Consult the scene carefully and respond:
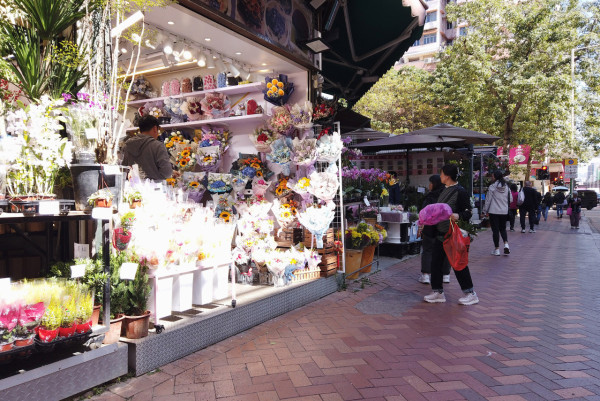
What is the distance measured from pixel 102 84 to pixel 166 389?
7.52ft

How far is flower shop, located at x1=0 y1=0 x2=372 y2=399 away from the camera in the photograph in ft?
8.55

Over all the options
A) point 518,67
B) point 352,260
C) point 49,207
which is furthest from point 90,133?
point 518,67

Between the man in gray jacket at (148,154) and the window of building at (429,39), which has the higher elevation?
the window of building at (429,39)

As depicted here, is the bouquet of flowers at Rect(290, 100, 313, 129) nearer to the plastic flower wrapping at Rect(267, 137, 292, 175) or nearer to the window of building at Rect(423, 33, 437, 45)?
the plastic flower wrapping at Rect(267, 137, 292, 175)

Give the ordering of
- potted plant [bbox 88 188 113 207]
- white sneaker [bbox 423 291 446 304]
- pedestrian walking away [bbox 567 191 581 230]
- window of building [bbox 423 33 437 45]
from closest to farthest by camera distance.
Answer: potted plant [bbox 88 188 113 207] → white sneaker [bbox 423 291 446 304] → pedestrian walking away [bbox 567 191 581 230] → window of building [bbox 423 33 437 45]

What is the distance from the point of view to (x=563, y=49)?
18734 millimetres

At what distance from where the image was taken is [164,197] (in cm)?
356

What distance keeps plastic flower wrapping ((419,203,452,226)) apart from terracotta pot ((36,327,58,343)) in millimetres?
4050

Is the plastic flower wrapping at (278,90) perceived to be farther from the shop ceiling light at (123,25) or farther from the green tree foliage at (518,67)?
the green tree foliage at (518,67)

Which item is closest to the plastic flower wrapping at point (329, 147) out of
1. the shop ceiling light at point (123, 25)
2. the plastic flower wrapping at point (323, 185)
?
the plastic flower wrapping at point (323, 185)

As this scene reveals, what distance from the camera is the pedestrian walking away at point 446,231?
4941 millimetres

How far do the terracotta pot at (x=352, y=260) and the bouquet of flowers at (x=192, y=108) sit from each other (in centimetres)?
306

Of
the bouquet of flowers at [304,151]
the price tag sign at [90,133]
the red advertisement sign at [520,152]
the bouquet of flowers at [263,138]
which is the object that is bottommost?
the price tag sign at [90,133]

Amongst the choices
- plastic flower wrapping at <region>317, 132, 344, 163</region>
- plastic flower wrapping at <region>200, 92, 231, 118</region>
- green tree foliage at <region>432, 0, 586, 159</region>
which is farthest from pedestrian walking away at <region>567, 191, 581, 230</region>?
plastic flower wrapping at <region>200, 92, 231, 118</region>
